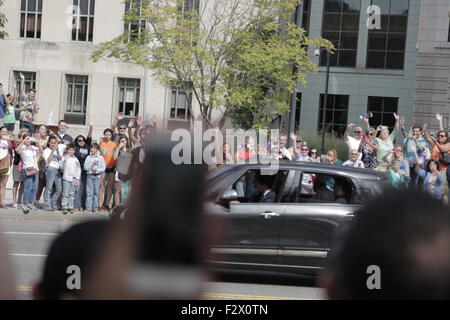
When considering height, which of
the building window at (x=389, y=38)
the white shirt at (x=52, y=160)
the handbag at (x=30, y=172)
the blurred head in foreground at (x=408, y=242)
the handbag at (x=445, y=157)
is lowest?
the handbag at (x=30, y=172)

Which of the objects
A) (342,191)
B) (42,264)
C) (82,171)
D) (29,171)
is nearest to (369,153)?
(82,171)

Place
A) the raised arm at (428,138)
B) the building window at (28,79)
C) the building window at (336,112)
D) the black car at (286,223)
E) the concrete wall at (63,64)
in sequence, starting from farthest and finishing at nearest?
the building window at (336,112) < the building window at (28,79) < the concrete wall at (63,64) < the raised arm at (428,138) < the black car at (286,223)

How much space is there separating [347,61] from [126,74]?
17331 mm

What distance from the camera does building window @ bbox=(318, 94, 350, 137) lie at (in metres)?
48.4

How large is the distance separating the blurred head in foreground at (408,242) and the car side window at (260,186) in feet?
21.0

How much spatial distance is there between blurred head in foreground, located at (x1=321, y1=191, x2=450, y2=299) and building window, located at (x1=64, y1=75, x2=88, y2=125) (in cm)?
3844

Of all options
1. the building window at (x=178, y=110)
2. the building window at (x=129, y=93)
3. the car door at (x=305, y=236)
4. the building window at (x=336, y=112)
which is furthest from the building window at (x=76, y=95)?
the car door at (x=305, y=236)

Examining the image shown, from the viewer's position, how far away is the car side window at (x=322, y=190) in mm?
7816

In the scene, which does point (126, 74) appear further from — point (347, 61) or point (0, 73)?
point (347, 61)

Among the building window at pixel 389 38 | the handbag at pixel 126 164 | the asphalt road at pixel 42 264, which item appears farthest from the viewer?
the building window at pixel 389 38

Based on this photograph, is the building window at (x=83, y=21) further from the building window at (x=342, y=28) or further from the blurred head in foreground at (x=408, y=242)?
the blurred head in foreground at (x=408, y=242)

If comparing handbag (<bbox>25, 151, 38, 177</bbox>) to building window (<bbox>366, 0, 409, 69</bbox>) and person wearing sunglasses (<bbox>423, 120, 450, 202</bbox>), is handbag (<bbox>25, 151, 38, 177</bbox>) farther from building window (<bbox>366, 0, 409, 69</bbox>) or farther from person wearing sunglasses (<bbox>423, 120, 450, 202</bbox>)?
building window (<bbox>366, 0, 409, 69</bbox>)
